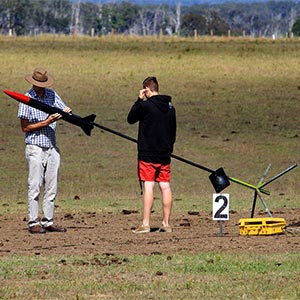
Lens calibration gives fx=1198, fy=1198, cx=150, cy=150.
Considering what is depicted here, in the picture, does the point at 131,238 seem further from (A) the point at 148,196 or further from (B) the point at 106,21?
(B) the point at 106,21

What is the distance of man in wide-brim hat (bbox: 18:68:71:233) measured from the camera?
13.7m

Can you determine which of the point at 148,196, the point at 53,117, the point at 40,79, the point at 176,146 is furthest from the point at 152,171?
the point at 176,146

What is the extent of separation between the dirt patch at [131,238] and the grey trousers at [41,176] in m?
0.29

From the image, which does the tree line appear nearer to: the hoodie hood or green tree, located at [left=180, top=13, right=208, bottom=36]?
green tree, located at [left=180, top=13, right=208, bottom=36]

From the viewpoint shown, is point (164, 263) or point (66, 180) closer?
point (164, 263)

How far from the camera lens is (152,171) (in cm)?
1364

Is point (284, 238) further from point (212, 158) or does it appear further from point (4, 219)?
point (212, 158)

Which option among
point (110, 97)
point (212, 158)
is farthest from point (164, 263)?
point (110, 97)

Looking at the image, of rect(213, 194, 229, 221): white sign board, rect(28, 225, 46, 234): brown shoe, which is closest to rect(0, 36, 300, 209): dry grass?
rect(28, 225, 46, 234): brown shoe

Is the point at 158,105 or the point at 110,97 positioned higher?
the point at 158,105

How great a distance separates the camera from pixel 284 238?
42.6 ft

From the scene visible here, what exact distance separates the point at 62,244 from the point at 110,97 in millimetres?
20928

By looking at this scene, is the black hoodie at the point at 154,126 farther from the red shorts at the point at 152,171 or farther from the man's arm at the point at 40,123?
the man's arm at the point at 40,123

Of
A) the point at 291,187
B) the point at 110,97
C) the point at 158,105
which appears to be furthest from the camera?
the point at 110,97
